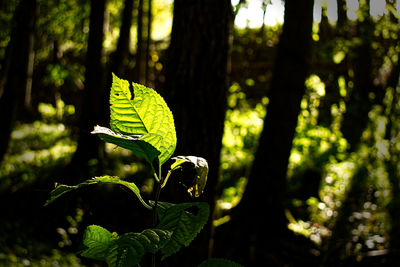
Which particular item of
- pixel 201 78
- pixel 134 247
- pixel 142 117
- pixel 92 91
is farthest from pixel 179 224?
pixel 92 91

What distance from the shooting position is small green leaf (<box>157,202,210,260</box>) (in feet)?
2.44

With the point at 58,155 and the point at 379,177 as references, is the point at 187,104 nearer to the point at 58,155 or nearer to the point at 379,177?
the point at 379,177

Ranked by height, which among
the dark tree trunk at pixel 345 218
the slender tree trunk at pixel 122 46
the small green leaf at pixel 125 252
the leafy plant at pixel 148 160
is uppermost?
the slender tree trunk at pixel 122 46

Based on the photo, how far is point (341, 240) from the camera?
17.5ft

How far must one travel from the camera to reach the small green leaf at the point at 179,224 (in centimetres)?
74

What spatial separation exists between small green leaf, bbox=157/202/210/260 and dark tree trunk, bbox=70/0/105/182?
7134mm

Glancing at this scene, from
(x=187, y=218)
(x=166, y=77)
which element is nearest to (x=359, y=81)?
(x=166, y=77)

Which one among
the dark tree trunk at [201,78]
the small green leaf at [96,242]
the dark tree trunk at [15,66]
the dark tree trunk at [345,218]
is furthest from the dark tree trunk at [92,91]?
the small green leaf at [96,242]

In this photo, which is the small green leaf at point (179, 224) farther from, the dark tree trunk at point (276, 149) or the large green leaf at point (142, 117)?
the dark tree trunk at point (276, 149)

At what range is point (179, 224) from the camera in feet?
2.53

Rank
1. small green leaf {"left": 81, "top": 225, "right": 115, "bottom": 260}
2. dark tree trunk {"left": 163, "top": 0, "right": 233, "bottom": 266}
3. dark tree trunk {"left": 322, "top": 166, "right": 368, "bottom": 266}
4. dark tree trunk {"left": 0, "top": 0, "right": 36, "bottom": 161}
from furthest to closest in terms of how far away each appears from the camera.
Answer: dark tree trunk {"left": 0, "top": 0, "right": 36, "bottom": 161}, dark tree trunk {"left": 322, "top": 166, "right": 368, "bottom": 266}, dark tree trunk {"left": 163, "top": 0, "right": 233, "bottom": 266}, small green leaf {"left": 81, "top": 225, "right": 115, "bottom": 260}

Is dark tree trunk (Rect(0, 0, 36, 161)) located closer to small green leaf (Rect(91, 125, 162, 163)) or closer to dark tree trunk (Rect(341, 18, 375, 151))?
dark tree trunk (Rect(341, 18, 375, 151))

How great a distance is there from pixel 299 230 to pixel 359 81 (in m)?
5.41

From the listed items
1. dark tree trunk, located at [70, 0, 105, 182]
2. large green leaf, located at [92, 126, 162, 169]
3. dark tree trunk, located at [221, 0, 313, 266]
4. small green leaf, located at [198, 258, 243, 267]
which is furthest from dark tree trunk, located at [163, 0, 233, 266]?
dark tree trunk, located at [70, 0, 105, 182]
